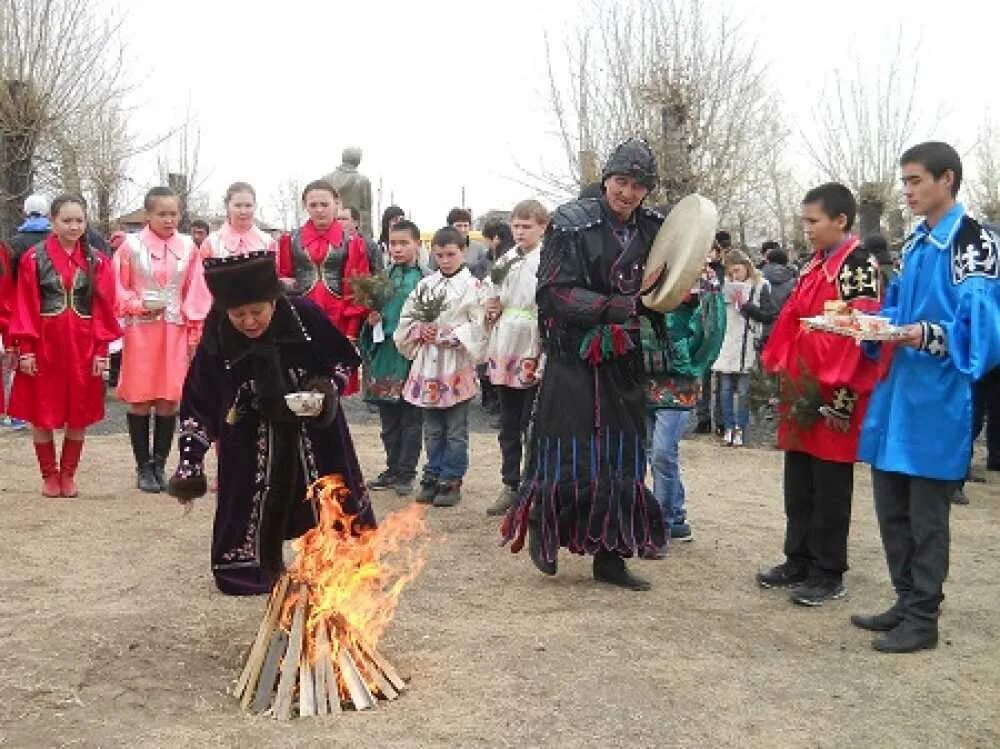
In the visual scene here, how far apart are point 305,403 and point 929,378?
2572 millimetres

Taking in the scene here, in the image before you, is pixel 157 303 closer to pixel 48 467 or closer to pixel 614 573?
pixel 48 467

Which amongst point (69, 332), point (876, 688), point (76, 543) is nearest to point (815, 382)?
point (876, 688)

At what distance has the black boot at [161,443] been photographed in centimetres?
782

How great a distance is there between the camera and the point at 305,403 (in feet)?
13.6

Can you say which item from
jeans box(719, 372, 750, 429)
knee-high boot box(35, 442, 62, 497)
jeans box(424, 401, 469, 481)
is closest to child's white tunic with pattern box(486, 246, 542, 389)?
jeans box(424, 401, 469, 481)

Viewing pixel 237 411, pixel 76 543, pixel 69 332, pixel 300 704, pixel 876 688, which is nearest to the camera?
pixel 300 704

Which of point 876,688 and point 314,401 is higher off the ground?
point 314,401

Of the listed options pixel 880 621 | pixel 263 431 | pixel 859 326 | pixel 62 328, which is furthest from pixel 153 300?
pixel 880 621

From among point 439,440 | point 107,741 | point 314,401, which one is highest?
point 314,401

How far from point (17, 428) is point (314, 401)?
25.1 ft

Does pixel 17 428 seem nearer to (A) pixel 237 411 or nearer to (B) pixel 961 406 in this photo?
(A) pixel 237 411

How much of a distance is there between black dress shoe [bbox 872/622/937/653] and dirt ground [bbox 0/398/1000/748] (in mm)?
56

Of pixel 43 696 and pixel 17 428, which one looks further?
pixel 17 428

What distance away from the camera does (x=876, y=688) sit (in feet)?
13.5
